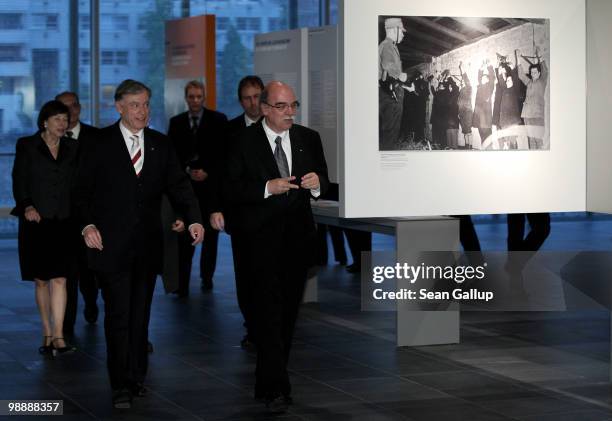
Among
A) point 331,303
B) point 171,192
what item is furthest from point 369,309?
point 171,192

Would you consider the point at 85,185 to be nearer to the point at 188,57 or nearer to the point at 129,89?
the point at 129,89

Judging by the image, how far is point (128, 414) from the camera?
7438mm

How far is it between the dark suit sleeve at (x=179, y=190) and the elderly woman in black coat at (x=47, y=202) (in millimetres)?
2104

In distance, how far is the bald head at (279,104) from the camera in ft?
24.4

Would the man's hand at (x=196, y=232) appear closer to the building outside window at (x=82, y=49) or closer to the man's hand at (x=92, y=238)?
the man's hand at (x=92, y=238)

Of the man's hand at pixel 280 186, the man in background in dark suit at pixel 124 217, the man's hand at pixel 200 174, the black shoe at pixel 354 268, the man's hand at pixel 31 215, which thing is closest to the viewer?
the man's hand at pixel 280 186

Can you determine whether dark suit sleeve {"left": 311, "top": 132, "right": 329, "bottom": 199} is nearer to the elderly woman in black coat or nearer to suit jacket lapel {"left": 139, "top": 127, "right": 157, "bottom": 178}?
suit jacket lapel {"left": 139, "top": 127, "right": 157, "bottom": 178}

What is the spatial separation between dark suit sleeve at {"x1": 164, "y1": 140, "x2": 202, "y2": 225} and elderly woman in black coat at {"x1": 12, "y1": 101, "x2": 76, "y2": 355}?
2.10 meters

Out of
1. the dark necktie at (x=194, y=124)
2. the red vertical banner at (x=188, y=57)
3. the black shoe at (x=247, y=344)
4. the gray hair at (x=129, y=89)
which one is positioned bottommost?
the black shoe at (x=247, y=344)

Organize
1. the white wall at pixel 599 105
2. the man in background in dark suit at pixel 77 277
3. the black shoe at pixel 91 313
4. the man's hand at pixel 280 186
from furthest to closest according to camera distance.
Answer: the black shoe at pixel 91 313 < the man in background in dark suit at pixel 77 277 < the white wall at pixel 599 105 < the man's hand at pixel 280 186

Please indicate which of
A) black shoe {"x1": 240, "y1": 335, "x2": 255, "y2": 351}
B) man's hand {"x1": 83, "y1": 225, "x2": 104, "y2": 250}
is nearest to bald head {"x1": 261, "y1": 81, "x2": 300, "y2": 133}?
man's hand {"x1": 83, "y1": 225, "x2": 104, "y2": 250}

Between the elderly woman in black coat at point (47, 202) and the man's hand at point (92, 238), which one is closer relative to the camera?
the man's hand at point (92, 238)

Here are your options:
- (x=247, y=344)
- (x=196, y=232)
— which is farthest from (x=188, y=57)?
(x=196, y=232)

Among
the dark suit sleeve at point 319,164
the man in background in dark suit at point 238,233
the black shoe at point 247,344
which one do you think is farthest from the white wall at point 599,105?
the black shoe at point 247,344
